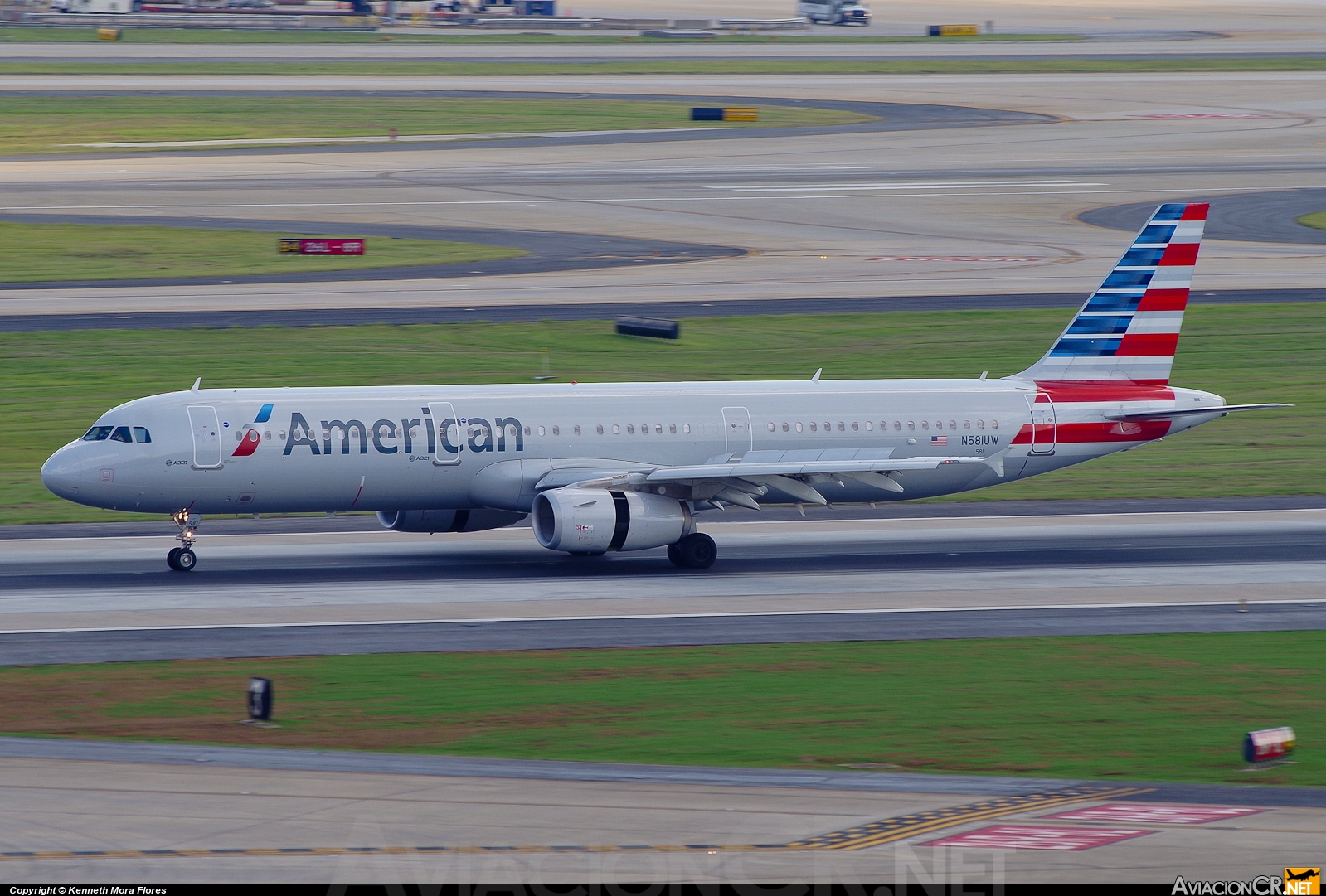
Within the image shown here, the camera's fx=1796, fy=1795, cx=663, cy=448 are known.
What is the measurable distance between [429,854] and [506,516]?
2476cm

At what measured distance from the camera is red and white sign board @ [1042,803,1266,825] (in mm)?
21516

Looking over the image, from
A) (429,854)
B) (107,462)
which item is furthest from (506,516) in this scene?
(429,854)

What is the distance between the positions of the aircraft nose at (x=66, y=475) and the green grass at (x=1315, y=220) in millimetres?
75436

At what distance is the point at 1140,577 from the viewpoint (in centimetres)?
4131

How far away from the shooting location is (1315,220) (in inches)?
3910

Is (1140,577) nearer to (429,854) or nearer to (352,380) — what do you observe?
(429,854)

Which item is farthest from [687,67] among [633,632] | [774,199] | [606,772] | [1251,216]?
[606,772]

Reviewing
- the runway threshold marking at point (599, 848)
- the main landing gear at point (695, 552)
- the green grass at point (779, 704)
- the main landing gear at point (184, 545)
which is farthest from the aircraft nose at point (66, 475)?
the runway threshold marking at point (599, 848)

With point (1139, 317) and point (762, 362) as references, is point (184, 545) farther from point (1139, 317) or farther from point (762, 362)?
point (762, 362)

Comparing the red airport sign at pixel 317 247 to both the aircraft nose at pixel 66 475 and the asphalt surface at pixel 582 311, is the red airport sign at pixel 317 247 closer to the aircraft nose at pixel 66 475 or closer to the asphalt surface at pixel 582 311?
the asphalt surface at pixel 582 311

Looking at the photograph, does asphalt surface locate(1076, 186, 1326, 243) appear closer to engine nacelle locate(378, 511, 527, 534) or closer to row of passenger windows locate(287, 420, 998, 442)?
row of passenger windows locate(287, 420, 998, 442)

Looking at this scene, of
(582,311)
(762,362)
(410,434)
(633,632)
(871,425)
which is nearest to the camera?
(633,632)

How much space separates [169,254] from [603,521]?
52.3 m

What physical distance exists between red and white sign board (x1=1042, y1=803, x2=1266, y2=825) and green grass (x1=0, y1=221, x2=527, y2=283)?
67.2 m
